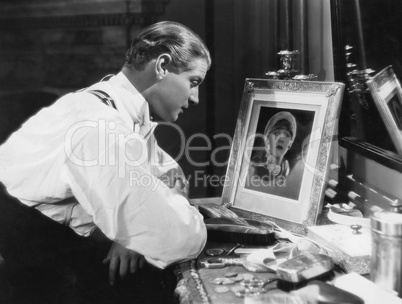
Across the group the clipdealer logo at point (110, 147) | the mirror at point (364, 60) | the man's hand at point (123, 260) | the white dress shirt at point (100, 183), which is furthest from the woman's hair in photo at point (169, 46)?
the man's hand at point (123, 260)

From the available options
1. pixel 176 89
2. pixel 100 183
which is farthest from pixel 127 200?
pixel 176 89

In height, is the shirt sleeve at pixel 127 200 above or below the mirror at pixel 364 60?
below

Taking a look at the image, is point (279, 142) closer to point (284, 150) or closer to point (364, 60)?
point (284, 150)

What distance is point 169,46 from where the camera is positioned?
51.8 inches

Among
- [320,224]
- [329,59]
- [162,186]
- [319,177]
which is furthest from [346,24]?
[162,186]

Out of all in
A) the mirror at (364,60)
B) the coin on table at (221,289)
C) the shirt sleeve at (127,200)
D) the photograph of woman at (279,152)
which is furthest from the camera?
the photograph of woman at (279,152)

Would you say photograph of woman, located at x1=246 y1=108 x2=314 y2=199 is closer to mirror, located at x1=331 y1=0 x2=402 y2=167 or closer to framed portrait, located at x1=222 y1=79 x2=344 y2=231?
framed portrait, located at x1=222 y1=79 x2=344 y2=231

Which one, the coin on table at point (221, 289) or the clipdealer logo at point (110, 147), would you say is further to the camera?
the clipdealer logo at point (110, 147)

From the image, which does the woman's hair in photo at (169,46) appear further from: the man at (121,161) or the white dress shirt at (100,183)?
the white dress shirt at (100,183)

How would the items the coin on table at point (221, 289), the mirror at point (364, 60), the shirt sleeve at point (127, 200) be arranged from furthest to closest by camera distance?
the mirror at point (364, 60), the shirt sleeve at point (127, 200), the coin on table at point (221, 289)

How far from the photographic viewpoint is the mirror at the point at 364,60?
1108mm

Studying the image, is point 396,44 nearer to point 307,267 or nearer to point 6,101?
point 307,267

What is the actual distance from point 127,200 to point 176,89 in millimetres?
460

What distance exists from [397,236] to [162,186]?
1.63ft
